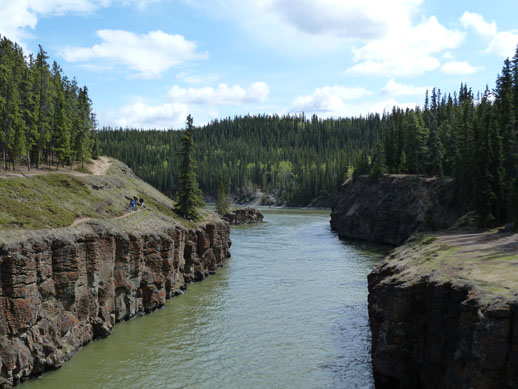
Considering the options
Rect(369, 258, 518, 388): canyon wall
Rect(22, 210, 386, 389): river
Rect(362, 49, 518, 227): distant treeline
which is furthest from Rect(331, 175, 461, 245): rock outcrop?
Rect(369, 258, 518, 388): canyon wall

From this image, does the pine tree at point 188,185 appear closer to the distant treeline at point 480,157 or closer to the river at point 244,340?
the river at point 244,340

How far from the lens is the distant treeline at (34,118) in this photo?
5909 cm

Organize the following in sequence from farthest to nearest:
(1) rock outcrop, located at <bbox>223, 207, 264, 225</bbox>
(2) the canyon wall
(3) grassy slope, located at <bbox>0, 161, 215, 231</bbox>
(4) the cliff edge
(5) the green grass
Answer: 1. (1) rock outcrop, located at <bbox>223, 207, 264, 225</bbox>
2. (3) grassy slope, located at <bbox>0, 161, 215, 231</bbox>
3. (5) the green grass
4. (4) the cliff edge
5. (2) the canyon wall

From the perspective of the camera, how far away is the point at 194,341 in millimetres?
34219

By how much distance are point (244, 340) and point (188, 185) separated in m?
34.2

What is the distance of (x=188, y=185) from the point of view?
6469 cm

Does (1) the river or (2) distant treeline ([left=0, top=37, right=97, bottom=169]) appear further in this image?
(2) distant treeline ([left=0, top=37, right=97, bottom=169])

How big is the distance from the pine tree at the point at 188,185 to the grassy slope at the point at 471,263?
30.2 m

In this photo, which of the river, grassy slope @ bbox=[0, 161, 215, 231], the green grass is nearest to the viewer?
the river

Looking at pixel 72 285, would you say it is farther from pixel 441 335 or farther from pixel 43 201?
pixel 441 335

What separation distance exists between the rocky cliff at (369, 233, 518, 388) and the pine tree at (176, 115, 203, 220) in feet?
114

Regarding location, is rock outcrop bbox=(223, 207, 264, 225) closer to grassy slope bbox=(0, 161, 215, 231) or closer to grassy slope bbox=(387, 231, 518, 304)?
grassy slope bbox=(0, 161, 215, 231)

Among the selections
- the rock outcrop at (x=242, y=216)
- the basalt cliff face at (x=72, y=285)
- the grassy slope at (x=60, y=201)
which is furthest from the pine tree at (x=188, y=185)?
the rock outcrop at (x=242, y=216)

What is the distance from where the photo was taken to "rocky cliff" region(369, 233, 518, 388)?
18.0 metres
